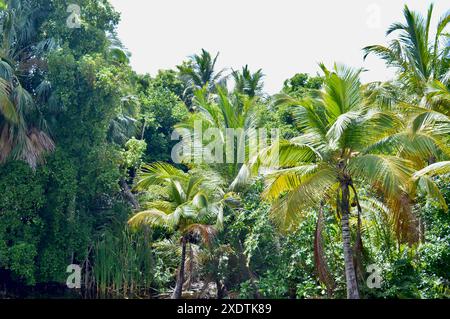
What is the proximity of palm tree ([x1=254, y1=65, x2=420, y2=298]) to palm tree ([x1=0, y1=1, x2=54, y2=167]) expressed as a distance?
787 centimetres

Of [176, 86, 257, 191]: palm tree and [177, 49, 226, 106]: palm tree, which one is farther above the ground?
[177, 49, 226, 106]: palm tree

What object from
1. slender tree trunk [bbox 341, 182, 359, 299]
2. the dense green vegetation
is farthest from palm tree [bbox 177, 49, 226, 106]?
slender tree trunk [bbox 341, 182, 359, 299]

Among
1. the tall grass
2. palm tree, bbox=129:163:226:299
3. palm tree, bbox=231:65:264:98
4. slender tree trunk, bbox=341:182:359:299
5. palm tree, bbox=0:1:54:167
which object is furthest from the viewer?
palm tree, bbox=231:65:264:98

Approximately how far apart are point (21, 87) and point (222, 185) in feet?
20.5

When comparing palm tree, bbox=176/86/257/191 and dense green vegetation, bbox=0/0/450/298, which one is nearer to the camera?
dense green vegetation, bbox=0/0/450/298

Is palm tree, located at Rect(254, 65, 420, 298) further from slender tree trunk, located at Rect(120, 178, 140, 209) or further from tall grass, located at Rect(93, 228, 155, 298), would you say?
slender tree trunk, located at Rect(120, 178, 140, 209)

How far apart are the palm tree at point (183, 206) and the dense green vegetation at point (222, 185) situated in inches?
1.9

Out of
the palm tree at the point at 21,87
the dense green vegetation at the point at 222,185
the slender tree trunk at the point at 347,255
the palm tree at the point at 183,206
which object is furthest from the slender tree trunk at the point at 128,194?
the slender tree trunk at the point at 347,255

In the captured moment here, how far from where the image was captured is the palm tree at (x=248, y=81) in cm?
2972

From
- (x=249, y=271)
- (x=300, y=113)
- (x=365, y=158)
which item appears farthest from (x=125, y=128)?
(x=365, y=158)

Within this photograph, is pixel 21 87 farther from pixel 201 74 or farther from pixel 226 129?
pixel 201 74

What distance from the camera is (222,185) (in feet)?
61.2

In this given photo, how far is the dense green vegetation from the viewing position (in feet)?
41.7
